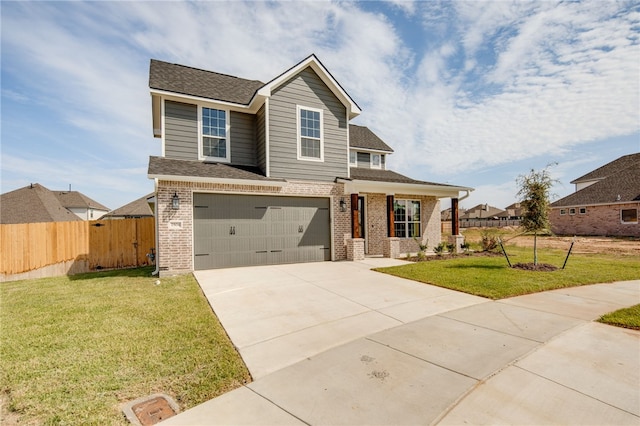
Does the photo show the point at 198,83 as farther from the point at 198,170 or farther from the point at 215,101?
the point at 198,170

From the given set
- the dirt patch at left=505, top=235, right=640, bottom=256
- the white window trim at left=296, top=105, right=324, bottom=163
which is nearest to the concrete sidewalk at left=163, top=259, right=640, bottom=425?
the white window trim at left=296, top=105, right=324, bottom=163

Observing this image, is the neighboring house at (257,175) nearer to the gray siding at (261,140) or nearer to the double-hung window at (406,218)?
the gray siding at (261,140)

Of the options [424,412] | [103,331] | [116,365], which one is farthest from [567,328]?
[103,331]

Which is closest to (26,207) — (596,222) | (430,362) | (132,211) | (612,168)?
(132,211)

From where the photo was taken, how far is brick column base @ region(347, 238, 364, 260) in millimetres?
11773

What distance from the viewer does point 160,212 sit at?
8.99 meters

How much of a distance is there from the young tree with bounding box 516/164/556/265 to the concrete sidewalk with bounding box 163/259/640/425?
3.44 meters

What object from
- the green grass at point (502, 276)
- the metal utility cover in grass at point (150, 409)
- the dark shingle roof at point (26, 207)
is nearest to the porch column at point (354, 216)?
the green grass at point (502, 276)

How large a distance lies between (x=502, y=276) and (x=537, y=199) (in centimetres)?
320

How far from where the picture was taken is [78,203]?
43.2 metres

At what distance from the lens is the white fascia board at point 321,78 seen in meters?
10.7

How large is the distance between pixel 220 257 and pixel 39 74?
820cm

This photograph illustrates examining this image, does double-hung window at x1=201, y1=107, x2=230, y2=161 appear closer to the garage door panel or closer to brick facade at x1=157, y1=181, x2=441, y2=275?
brick facade at x1=157, y1=181, x2=441, y2=275

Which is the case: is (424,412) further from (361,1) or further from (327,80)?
(327,80)
